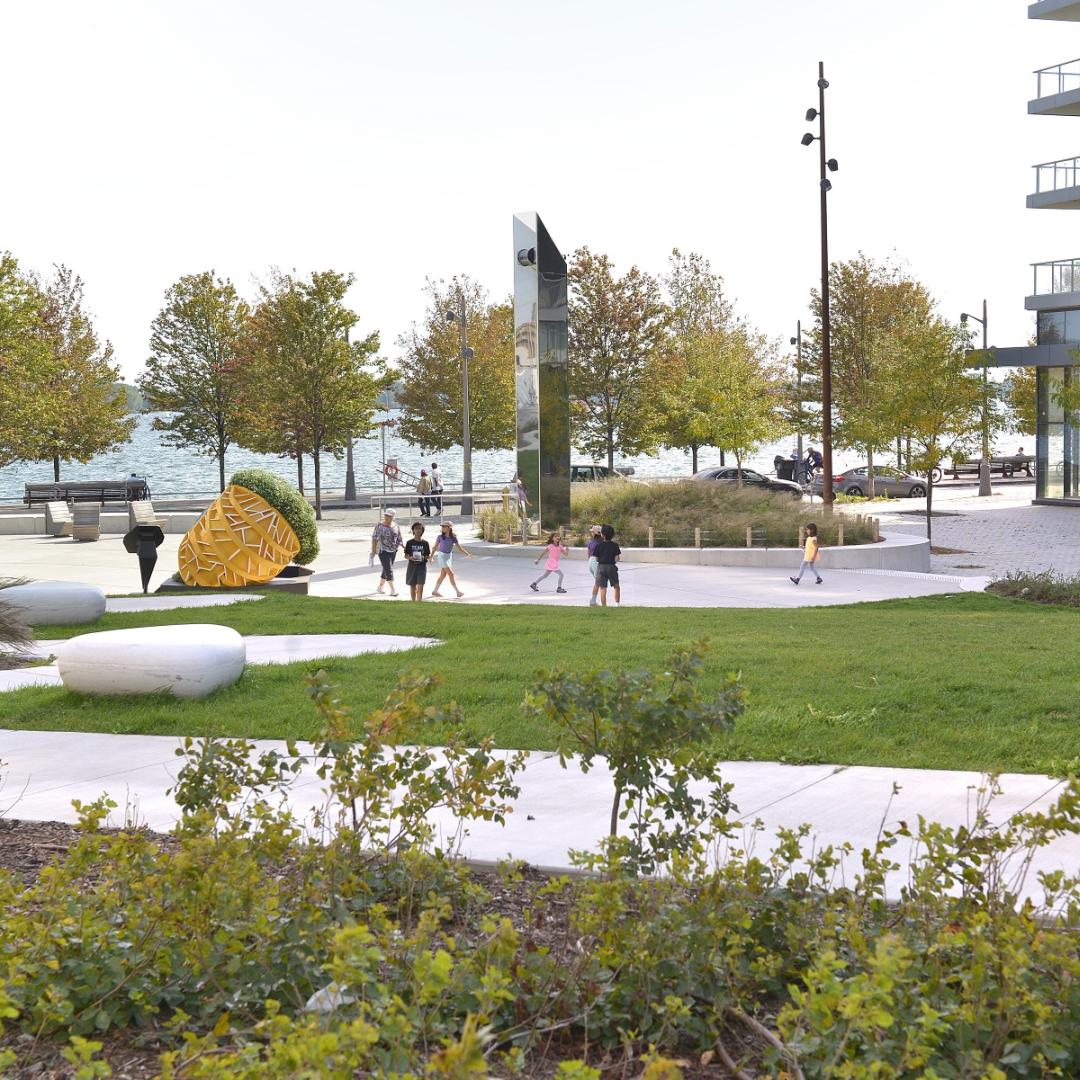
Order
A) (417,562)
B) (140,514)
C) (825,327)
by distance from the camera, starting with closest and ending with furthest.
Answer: (417,562)
(825,327)
(140,514)

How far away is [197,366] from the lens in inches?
1999

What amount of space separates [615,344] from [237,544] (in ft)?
104

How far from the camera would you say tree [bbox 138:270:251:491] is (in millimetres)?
50438

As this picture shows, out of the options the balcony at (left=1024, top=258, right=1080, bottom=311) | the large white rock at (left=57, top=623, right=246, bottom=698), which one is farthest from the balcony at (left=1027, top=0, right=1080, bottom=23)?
the large white rock at (left=57, top=623, right=246, bottom=698)

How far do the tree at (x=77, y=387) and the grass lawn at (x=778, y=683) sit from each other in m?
33.8

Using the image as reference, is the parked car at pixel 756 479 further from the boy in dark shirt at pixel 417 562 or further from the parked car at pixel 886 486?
the boy in dark shirt at pixel 417 562

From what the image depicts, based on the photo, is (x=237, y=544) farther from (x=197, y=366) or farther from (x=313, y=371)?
(x=197, y=366)

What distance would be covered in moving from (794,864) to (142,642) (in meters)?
6.01

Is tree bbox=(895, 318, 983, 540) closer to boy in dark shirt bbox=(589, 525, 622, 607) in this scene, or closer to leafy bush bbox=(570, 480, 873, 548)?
leafy bush bbox=(570, 480, 873, 548)

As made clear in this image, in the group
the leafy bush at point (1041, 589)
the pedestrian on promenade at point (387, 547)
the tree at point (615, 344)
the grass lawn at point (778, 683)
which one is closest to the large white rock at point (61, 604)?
the grass lawn at point (778, 683)

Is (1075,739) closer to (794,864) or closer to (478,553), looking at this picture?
(794,864)

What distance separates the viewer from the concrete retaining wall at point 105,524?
3675cm

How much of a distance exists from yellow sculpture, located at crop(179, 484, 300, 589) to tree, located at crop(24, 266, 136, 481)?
80.3 feet

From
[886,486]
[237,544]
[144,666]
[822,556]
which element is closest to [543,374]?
[822,556]
